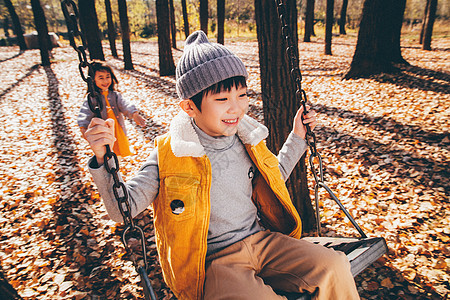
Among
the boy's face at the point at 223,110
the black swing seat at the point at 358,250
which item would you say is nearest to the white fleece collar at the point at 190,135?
the boy's face at the point at 223,110

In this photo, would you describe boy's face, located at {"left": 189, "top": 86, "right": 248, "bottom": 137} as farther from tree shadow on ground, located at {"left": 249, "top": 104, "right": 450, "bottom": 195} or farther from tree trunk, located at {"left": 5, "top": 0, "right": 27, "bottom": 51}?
tree trunk, located at {"left": 5, "top": 0, "right": 27, "bottom": 51}

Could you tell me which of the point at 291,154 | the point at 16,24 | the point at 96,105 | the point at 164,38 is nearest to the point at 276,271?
the point at 291,154

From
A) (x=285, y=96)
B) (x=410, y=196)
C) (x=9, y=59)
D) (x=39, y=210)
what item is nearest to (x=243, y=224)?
(x=285, y=96)

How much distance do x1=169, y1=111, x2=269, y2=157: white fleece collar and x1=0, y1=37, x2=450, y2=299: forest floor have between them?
167 centimetres

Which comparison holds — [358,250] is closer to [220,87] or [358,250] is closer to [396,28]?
[220,87]

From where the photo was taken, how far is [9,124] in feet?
25.5

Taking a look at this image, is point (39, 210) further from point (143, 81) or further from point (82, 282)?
point (143, 81)

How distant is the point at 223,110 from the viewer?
5.84ft

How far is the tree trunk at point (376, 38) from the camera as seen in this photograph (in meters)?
7.32

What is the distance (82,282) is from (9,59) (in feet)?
71.4

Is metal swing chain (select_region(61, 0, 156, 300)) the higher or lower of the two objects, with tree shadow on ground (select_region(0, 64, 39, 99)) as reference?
higher

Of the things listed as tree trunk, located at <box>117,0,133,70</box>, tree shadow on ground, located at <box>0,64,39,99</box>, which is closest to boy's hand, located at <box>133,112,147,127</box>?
tree trunk, located at <box>117,0,133,70</box>

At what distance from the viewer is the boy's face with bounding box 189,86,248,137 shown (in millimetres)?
1783

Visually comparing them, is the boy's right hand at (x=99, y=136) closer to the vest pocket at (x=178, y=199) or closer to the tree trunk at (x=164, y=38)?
the vest pocket at (x=178, y=199)
